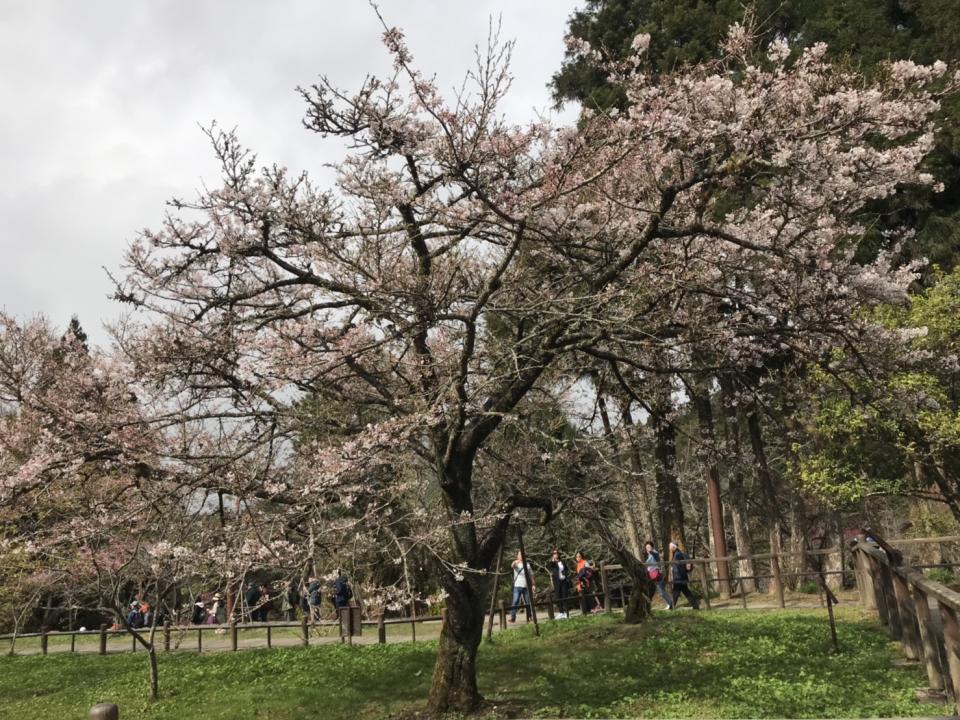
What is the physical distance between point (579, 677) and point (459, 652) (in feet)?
7.19

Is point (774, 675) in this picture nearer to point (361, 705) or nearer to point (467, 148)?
point (361, 705)

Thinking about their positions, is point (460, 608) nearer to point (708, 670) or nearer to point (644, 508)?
point (708, 670)

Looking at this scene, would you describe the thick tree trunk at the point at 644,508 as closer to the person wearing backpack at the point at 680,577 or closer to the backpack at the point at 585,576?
the person wearing backpack at the point at 680,577

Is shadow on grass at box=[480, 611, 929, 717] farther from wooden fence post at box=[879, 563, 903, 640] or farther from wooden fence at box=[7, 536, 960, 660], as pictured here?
wooden fence at box=[7, 536, 960, 660]

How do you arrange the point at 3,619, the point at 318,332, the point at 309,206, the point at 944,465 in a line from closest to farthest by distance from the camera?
1. the point at 309,206
2. the point at 318,332
3. the point at 944,465
4. the point at 3,619

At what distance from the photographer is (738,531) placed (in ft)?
65.4

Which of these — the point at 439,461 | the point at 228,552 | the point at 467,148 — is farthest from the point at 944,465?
the point at 228,552

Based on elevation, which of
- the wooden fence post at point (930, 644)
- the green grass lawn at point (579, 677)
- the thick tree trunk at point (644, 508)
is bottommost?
the green grass lawn at point (579, 677)

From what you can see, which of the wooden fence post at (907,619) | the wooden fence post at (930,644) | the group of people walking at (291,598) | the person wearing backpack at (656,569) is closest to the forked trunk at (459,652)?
the group of people walking at (291,598)

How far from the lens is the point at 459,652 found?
821cm

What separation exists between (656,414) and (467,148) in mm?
4515

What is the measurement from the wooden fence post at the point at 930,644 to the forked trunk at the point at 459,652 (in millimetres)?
4341

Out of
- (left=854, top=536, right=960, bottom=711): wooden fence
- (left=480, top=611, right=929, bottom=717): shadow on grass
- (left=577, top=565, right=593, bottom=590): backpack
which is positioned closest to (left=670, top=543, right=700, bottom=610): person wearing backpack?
(left=480, top=611, right=929, bottom=717): shadow on grass

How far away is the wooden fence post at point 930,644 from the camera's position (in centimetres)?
697
